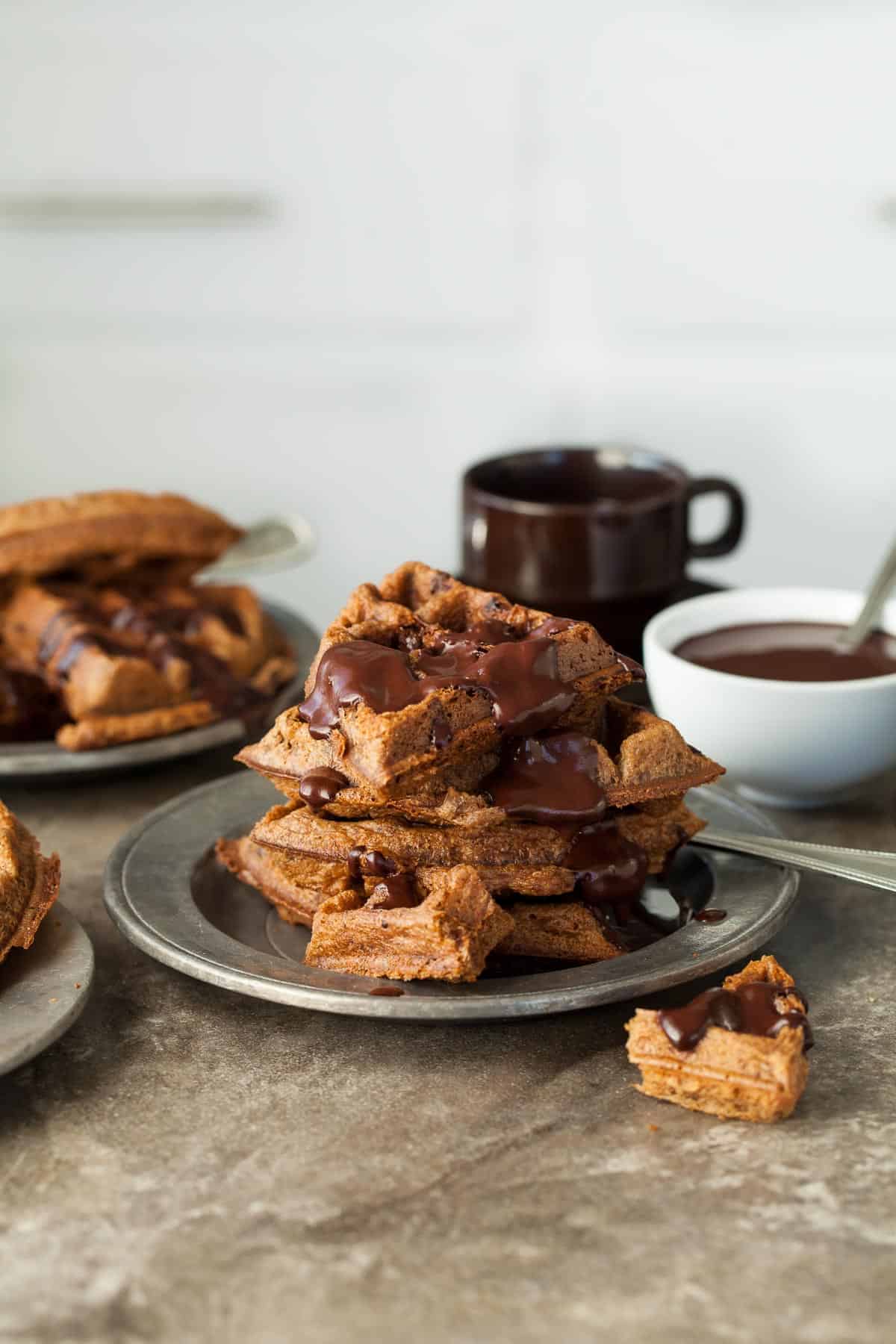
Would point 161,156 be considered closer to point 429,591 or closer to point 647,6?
point 647,6

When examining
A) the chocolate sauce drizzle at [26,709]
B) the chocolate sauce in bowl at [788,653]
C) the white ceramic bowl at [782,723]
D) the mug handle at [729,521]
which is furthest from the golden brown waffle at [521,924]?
the mug handle at [729,521]

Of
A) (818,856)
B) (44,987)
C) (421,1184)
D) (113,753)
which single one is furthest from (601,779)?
(113,753)

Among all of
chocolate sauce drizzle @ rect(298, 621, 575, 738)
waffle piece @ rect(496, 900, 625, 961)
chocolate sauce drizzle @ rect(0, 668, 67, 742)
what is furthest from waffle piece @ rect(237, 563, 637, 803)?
chocolate sauce drizzle @ rect(0, 668, 67, 742)

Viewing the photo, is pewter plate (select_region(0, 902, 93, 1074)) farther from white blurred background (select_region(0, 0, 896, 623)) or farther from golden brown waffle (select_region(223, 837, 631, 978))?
white blurred background (select_region(0, 0, 896, 623))

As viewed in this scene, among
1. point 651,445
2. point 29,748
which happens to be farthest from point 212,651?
point 651,445

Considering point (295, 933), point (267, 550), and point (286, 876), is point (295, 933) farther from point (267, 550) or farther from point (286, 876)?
point (267, 550)

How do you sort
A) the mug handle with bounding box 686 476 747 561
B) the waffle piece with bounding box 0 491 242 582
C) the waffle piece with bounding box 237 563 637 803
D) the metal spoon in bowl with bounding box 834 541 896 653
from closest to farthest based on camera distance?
the waffle piece with bounding box 237 563 637 803
the metal spoon in bowl with bounding box 834 541 896 653
the waffle piece with bounding box 0 491 242 582
the mug handle with bounding box 686 476 747 561
